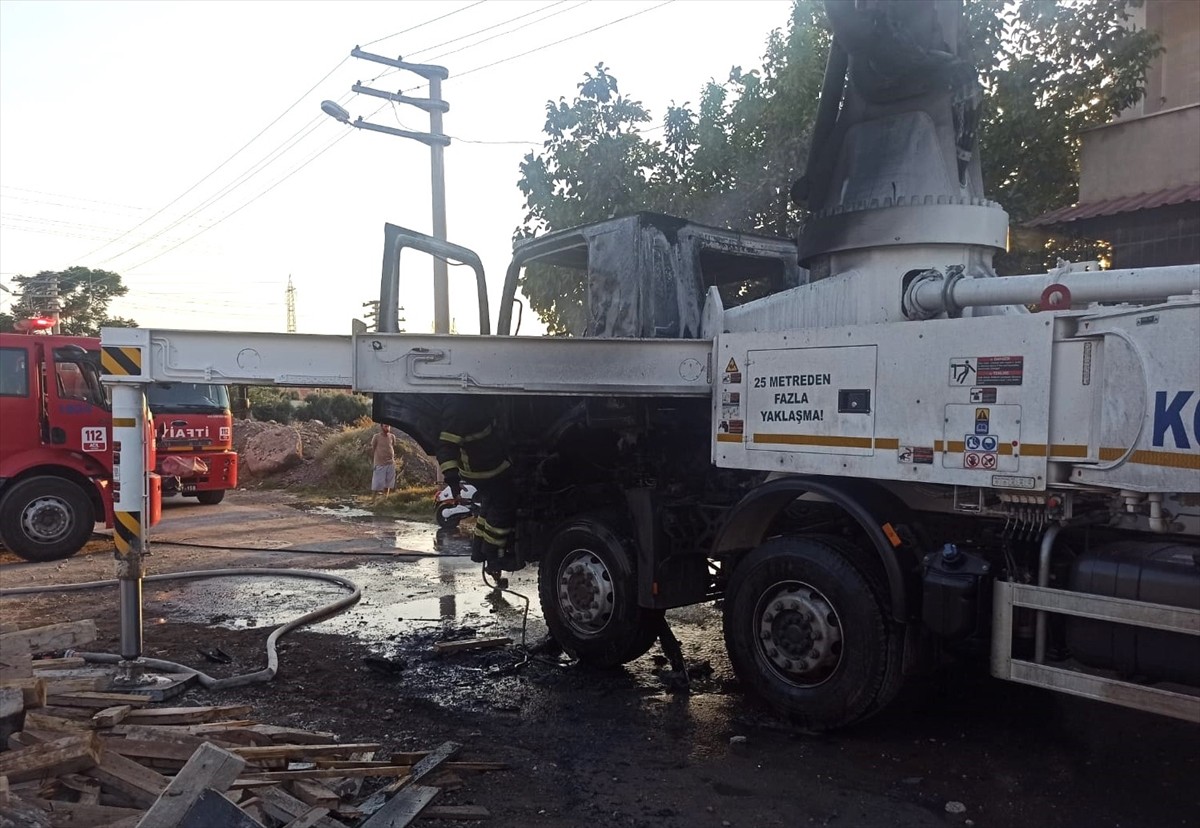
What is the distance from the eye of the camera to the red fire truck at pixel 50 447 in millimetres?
10875

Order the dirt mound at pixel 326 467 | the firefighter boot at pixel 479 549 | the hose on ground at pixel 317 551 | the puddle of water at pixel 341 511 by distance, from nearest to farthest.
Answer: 1. the firefighter boot at pixel 479 549
2. the hose on ground at pixel 317 551
3. the puddle of water at pixel 341 511
4. the dirt mound at pixel 326 467

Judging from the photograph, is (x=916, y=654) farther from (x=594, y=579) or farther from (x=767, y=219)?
(x=767, y=219)

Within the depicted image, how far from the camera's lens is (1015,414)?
434 centimetres

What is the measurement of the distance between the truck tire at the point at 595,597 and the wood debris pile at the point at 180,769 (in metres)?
1.68

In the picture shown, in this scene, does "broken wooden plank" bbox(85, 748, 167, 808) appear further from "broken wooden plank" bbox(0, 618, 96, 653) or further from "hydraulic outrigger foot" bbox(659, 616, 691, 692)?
"hydraulic outrigger foot" bbox(659, 616, 691, 692)

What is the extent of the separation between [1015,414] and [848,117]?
8.84 feet

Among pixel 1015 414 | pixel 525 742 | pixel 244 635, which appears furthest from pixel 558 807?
pixel 244 635

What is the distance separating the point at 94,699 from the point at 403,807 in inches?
81.3

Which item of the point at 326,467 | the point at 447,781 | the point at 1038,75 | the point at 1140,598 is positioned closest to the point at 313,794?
the point at 447,781

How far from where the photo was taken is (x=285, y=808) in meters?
4.02

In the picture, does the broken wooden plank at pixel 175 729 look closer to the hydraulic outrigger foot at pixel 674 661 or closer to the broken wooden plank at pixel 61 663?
the broken wooden plank at pixel 61 663

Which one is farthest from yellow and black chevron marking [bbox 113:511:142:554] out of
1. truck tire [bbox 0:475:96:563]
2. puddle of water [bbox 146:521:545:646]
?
truck tire [bbox 0:475:96:563]

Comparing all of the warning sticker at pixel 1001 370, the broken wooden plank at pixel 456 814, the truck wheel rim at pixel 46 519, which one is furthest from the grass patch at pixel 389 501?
the warning sticker at pixel 1001 370

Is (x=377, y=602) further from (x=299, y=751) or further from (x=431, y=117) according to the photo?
(x=431, y=117)
